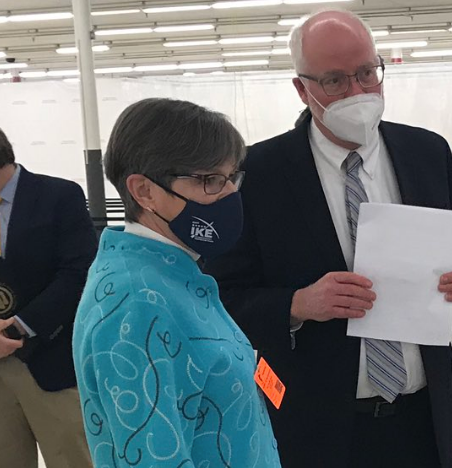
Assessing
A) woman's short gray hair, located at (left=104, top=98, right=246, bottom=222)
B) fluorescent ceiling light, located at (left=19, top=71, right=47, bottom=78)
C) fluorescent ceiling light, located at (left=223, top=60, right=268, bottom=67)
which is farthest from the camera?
fluorescent ceiling light, located at (left=223, top=60, right=268, bottom=67)

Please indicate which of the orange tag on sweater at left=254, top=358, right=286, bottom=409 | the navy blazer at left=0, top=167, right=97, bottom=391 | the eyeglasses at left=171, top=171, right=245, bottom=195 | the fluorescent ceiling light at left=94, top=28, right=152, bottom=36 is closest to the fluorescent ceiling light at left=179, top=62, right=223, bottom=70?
the fluorescent ceiling light at left=94, top=28, right=152, bottom=36

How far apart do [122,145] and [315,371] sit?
0.73 metres

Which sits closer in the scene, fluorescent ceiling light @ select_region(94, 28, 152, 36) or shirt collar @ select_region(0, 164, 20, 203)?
shirt collar @ select_region(0, 164, 20, 203)

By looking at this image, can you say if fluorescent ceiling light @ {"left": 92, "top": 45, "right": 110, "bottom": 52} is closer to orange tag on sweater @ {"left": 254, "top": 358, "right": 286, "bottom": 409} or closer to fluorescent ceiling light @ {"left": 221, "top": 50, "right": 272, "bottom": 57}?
fluorescent ceiling light @ {"left": 221, "top": 50, "right": 272, "bottom": 57}

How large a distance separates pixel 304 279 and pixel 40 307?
0.94m

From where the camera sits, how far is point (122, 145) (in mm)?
868

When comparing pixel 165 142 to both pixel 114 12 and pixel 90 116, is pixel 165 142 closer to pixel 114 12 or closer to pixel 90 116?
pixel 90 116

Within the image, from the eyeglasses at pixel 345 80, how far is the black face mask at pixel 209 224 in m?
0.51

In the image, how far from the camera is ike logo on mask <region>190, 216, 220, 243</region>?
0.89 meters

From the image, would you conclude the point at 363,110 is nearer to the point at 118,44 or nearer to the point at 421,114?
the point at 421,114

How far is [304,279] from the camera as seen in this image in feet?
4.38

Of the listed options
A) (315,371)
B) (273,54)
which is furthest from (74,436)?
(273,54)

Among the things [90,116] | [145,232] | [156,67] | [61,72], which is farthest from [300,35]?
[61,72]

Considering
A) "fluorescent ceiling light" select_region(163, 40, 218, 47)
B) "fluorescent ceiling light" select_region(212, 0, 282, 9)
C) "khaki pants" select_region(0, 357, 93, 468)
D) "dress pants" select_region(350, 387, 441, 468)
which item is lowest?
"khaki pants" select_region(0, 357, 93, 468)
